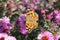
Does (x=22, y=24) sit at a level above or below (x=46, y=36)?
above

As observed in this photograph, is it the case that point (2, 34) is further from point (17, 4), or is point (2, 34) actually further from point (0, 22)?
point (17, 4)

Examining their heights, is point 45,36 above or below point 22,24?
below

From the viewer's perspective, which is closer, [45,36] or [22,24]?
[45,36]

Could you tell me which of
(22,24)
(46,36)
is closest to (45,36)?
(46,36)

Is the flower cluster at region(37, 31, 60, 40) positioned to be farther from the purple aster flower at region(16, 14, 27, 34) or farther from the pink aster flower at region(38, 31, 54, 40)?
the purple aster flower at region(16, 14, 27, 34)

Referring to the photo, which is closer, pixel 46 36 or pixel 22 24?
pixel 46 36

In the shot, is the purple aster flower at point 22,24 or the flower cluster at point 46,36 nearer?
the flower cluster at point 46,36

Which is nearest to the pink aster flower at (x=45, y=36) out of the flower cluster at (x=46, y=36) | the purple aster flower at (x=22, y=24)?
the flower cluster at (x=46, y=36)

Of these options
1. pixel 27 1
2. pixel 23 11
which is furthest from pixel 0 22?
pixel 27 1

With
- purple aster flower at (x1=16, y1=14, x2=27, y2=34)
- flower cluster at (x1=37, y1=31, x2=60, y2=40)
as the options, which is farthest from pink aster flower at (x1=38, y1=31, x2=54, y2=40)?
purple aster flower at (x1=16, y1=14, x2=27, y2=34)

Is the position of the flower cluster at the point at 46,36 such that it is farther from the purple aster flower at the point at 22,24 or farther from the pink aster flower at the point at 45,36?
the purple aster flower at the point at 22,24

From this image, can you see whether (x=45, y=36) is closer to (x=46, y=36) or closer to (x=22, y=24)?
(x=46, y=36)
